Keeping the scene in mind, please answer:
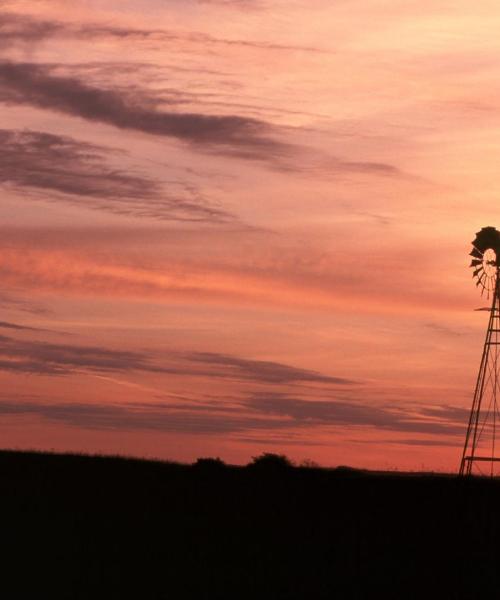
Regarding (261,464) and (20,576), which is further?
(261,464)

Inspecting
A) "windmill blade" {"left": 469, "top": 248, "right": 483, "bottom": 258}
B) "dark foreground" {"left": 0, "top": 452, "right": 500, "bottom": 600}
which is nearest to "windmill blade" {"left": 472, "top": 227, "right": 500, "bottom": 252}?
"windmill blade" {"left": 469, "top": 248, "right": 483, "bottom": 258}

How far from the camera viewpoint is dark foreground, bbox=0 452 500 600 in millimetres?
30500

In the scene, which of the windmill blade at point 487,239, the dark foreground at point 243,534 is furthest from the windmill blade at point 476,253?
the dark foreground at point 243,534

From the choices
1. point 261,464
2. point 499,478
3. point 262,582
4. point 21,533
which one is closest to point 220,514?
point 21,533

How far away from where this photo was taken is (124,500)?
1738 inches

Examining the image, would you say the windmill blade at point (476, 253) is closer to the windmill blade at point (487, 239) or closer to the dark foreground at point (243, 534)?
the windmill blade at point (487, 239)

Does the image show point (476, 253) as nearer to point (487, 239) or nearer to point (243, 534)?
point (487, 239)

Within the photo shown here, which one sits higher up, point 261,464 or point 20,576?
point 261,464

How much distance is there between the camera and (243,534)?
125ft

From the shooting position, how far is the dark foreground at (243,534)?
100 ft

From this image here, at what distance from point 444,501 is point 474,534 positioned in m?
7.54

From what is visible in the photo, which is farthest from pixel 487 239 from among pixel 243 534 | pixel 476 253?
pixel 243 534

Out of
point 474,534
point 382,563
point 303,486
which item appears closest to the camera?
point 382,563

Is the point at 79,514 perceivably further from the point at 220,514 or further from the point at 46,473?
the point at 46,473
